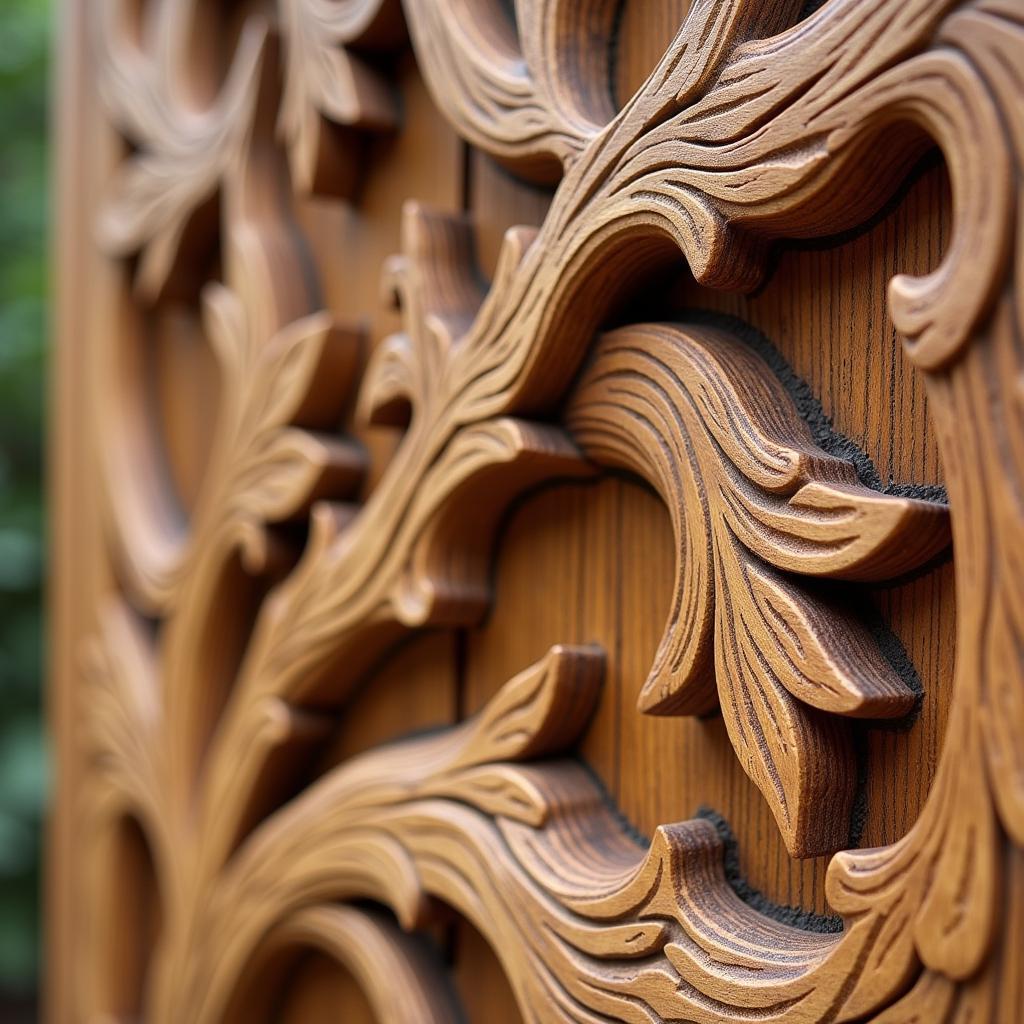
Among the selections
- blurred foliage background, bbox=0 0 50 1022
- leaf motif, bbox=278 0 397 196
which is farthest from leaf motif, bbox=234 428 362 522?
blurred foliage background, bbox=0 0 50 1022

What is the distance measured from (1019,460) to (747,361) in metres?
0.11

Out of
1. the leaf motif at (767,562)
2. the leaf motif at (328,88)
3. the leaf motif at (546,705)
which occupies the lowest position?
the leaf motif at (546,705)

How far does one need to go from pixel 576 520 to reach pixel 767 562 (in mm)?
114

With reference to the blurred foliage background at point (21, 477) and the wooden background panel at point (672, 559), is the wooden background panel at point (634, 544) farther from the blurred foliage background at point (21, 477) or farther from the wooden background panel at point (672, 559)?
the blurred foliage background at point (21, 477)

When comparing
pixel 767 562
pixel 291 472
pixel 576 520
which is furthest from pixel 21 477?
pixel 767 562

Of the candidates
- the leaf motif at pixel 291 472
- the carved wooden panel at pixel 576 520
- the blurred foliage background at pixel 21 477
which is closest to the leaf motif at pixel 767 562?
the carved wooden panel at pixel 576 520

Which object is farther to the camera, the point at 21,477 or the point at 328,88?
the point at 21,477

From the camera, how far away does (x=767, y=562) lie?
307 millimetres

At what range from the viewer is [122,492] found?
690 millimetres

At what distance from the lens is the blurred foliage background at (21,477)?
1.49m

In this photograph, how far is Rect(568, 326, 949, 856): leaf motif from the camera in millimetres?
285

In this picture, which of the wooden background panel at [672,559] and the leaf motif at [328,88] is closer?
the wooden background panel at [672,559]

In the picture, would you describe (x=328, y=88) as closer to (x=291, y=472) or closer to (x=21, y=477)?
(x=291, y=472)

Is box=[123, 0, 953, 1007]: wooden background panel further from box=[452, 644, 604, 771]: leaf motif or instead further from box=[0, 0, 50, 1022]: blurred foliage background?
box=[0, 0, 50, 1022]: blurred foliage background
